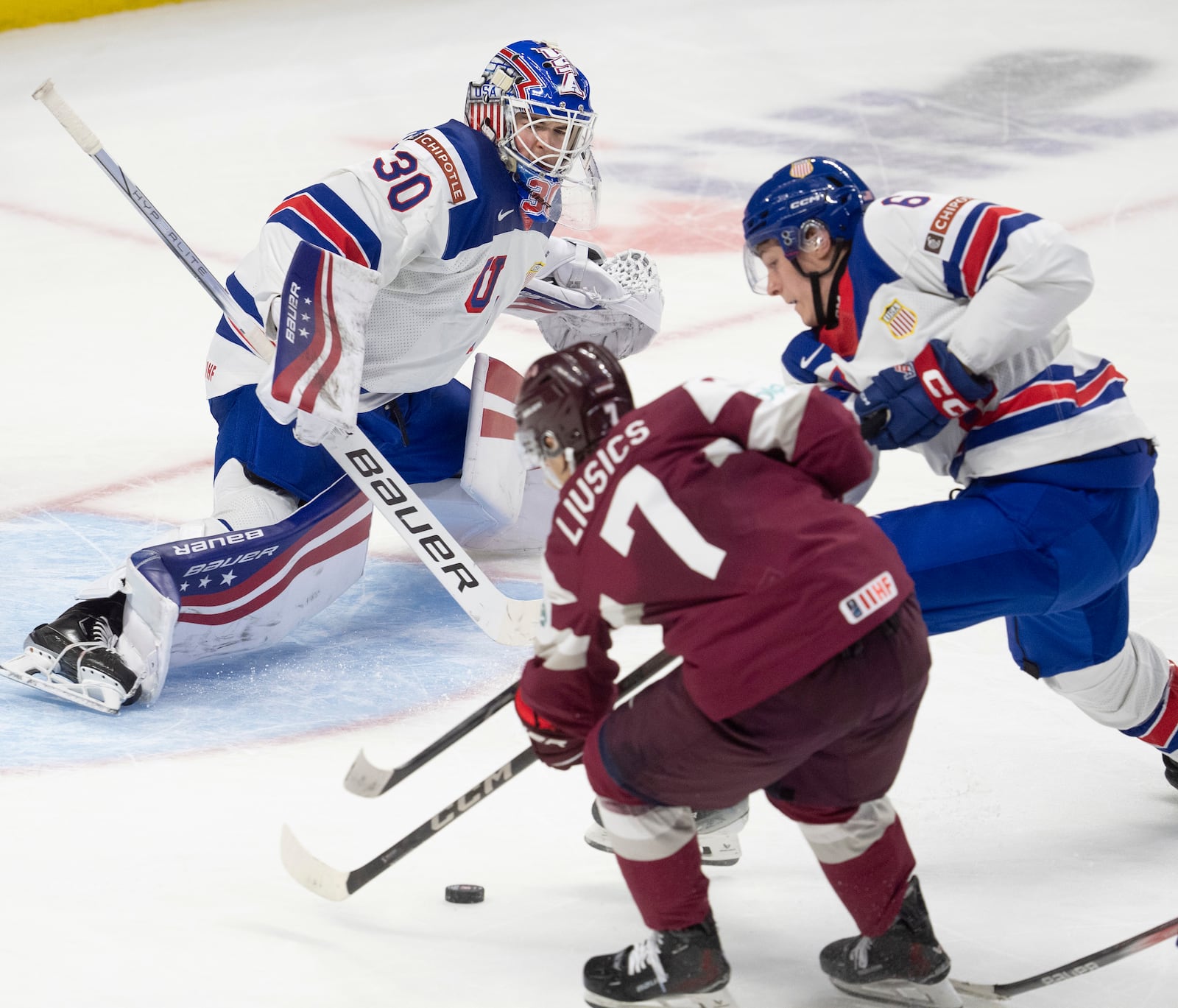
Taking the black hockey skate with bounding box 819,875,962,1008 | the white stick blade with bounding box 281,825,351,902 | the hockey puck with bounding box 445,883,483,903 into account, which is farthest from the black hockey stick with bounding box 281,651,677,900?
the black hockey skate with bounding box 819,875,962,1008

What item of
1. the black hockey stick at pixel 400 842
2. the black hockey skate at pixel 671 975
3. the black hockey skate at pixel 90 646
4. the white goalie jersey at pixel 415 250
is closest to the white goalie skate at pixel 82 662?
the black hockey skate at pixel 90 646

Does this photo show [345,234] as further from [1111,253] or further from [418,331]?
[1111,253]

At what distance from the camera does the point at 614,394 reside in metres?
2.03

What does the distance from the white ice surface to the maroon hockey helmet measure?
754mm

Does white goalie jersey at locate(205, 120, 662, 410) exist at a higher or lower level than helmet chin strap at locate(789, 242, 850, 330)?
lower

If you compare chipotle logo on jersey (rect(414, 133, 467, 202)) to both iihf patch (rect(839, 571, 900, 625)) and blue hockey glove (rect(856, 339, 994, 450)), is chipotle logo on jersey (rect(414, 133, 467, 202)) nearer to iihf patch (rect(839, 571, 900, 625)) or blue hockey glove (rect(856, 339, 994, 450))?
blue hockey glove (rect(856, 339, 994, 450))

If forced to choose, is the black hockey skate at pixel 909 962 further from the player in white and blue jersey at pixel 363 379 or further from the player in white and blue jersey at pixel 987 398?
the player in white and blue jersey at pixel 363 379

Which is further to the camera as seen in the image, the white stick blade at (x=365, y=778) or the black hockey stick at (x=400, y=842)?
the white stick blade at (x=365, y=778)

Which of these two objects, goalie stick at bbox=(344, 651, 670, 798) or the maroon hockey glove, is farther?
goalie stick at bbox=(344, 651, 670, 798)

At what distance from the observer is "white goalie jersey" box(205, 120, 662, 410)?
3.29m

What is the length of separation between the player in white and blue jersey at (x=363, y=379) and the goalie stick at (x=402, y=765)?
85 cm

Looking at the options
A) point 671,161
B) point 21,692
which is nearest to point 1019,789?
point 21,692

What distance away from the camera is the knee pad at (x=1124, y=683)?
2.64m

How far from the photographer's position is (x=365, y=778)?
2.40 metres
